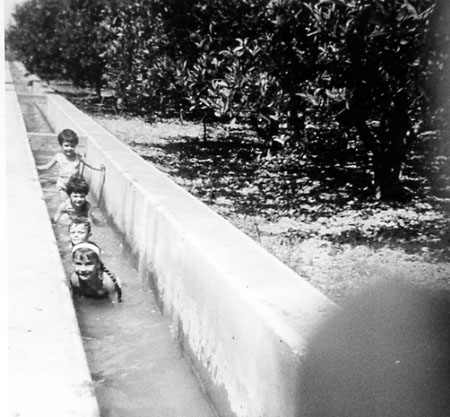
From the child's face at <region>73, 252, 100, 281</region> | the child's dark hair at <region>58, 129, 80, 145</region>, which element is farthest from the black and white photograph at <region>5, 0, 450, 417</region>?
the child's dark hair at <region>58, 129, 80, 145</region>

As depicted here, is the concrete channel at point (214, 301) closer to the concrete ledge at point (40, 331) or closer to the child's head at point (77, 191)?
the concrete ledge at point (40, 331)

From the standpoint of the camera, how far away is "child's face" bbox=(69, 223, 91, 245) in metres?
4.43

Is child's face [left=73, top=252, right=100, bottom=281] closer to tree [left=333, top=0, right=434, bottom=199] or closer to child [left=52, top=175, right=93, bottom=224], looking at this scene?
child [left=52, top=175, right=93, bottom=224]

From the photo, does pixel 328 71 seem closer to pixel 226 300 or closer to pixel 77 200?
pixel 226 300

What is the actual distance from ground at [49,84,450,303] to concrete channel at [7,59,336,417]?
36.8 inches

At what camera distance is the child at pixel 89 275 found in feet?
12.9

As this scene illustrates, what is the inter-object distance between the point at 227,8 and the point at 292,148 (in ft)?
6.23

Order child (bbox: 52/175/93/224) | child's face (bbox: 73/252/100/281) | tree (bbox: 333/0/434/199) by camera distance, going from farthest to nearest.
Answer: child (bbox: 52/175/93/224) < child's face (bbox: 73/252/100/281) < tree (bbox: 333/0/434/199)

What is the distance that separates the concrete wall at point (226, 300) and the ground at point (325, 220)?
0.92 meters

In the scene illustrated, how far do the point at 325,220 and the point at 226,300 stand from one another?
3.25 m

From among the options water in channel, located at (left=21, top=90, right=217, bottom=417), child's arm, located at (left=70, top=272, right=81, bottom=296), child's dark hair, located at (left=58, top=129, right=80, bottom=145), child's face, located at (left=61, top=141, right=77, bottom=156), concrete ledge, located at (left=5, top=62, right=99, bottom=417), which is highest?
child's dark hair, located at (left=58, top=129, right=80, bottom=145)

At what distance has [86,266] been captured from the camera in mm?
3906

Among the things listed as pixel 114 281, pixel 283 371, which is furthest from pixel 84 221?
pixel 283 371

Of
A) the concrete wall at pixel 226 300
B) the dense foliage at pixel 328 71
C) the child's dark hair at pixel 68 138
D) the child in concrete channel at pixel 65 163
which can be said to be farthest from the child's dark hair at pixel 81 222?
the child's dark hair at pixel 68 138
